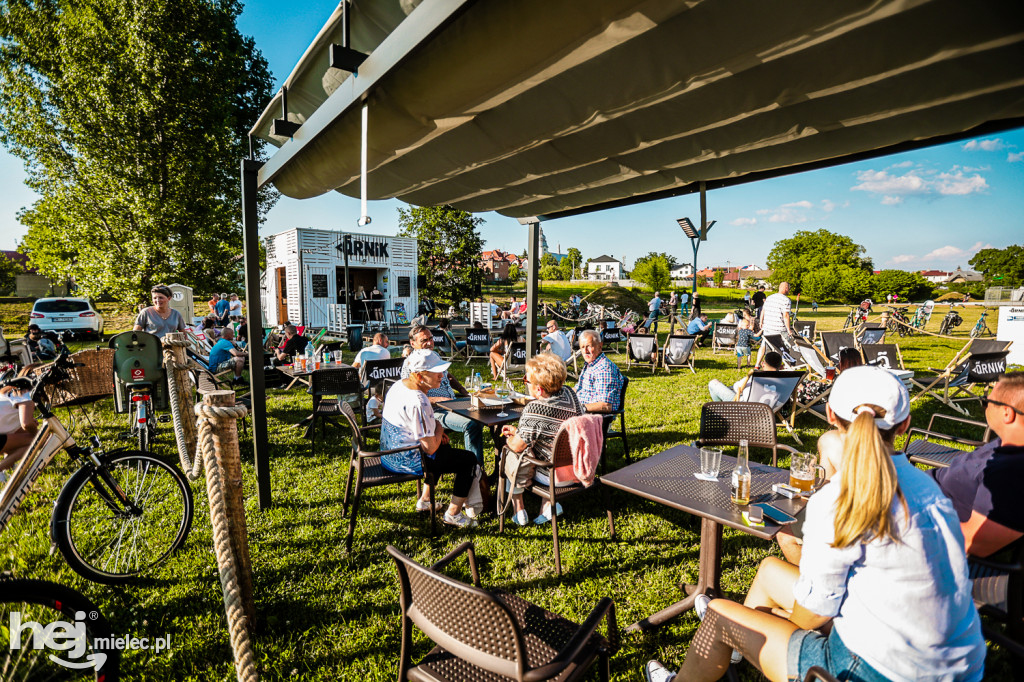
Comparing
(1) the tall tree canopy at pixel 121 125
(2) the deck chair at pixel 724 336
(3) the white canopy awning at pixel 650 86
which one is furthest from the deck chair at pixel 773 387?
(1) the tall tree canopy at pixel 121 125

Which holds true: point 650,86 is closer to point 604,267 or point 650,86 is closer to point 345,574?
point 345,574

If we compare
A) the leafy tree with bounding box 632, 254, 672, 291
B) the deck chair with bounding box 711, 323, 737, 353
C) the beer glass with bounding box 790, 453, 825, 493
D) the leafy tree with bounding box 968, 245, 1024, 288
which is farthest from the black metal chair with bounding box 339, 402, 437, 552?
the leafy tree with bounding box 968, 245, 1024, 288

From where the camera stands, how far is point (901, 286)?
49.1 meters

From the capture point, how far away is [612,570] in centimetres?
302

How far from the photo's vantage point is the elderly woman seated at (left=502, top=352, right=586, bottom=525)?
318 cm

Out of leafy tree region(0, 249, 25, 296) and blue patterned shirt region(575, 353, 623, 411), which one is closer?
blue patterned shirt region(575, 353, 623, 411)

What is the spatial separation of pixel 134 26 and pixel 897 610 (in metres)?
21.0

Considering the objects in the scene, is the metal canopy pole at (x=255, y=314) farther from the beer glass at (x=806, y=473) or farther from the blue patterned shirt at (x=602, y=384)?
the beer glass at (x=806, y=473)

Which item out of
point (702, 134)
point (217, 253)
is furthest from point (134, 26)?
point (702, 134)

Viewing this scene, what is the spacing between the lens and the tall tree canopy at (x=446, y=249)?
25.1 meters

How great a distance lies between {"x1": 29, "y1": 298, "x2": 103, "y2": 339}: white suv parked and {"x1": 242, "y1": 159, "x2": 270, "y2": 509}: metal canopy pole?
52.1ft

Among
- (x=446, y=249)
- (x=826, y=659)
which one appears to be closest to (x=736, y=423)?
(x=826, y=659)

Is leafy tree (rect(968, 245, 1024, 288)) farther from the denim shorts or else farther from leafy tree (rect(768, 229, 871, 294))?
the denim shorts

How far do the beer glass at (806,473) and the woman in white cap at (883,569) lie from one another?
0.97 metres
